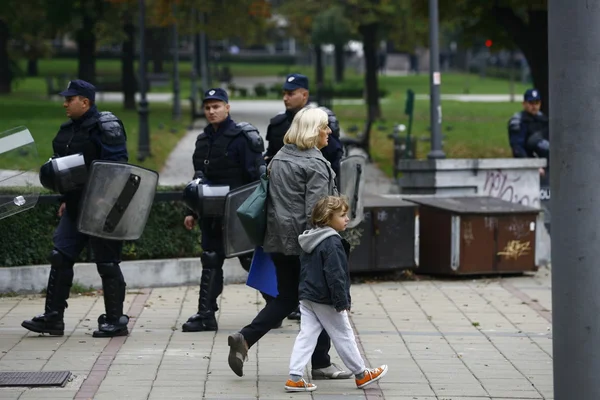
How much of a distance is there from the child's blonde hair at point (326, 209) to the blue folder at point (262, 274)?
0.96 meters

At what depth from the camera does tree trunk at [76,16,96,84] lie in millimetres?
35188

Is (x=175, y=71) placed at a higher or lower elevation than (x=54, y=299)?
higher

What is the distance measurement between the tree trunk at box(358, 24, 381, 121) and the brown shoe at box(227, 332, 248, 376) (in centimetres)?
2929

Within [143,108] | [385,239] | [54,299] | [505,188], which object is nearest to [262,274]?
[54,299]

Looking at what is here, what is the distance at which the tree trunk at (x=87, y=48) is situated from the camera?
3519 cm

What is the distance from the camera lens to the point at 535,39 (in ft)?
67.7

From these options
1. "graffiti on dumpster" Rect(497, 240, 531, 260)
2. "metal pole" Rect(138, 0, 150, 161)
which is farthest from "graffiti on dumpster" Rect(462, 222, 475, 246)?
"metal pole" Rect(138, 0, 150, 161)

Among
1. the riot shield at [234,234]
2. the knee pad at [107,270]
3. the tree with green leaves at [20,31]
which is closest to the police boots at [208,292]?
the riot shield at [234,234]

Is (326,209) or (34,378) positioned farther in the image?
(34,378)

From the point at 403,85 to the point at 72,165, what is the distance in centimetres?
5637

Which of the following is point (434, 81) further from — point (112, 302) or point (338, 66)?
point (338, 66)

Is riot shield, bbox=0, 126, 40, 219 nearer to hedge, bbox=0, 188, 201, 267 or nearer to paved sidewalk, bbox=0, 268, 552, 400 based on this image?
paved sidewalk, bbox=0, 268, 552, 400

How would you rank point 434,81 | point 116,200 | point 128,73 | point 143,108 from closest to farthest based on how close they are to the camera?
1. point 116,200
2. point 434,81
3. point 143,108
4. point 128,73

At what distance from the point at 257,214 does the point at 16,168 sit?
4.88 feet
